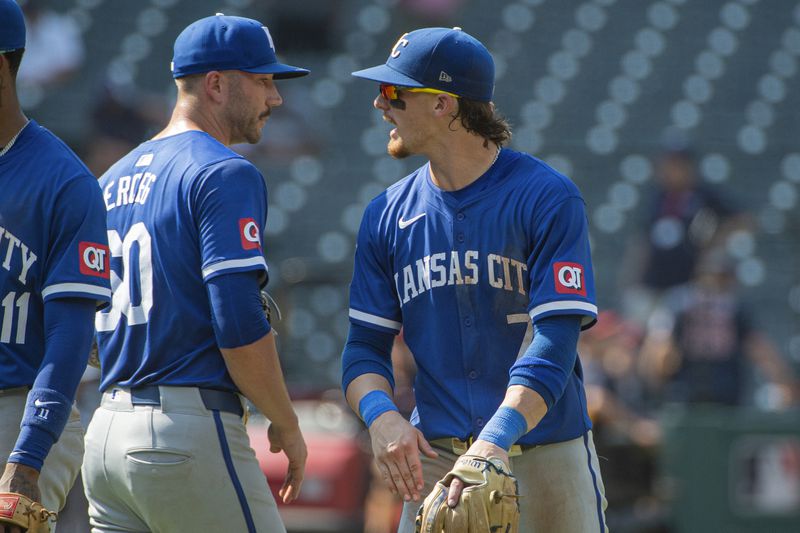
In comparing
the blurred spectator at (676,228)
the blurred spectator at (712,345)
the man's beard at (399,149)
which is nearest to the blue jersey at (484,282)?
the man's beard at (399,149)

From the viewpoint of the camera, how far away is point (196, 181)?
3041mm

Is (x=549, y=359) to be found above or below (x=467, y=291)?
below

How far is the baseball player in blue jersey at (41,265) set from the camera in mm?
2709

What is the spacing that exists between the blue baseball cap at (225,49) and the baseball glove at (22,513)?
50.4 inches

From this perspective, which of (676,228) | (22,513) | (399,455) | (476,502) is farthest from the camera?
(676,228)

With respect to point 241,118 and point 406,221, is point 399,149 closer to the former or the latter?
point 406,221

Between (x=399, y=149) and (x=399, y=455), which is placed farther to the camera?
(x=399, y=149)

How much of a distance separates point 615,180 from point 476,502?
909 cm

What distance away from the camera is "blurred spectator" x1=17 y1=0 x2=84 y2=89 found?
11.5 m

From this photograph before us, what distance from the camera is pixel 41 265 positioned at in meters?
2.79

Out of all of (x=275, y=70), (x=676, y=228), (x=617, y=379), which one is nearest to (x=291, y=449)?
(x=275, y=70)

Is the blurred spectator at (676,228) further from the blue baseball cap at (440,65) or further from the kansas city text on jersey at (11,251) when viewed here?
the kansas city text on jersey at (11,251)

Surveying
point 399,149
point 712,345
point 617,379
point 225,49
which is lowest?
point 617,379

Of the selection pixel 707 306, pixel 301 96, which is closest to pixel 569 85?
pixel 301 96
